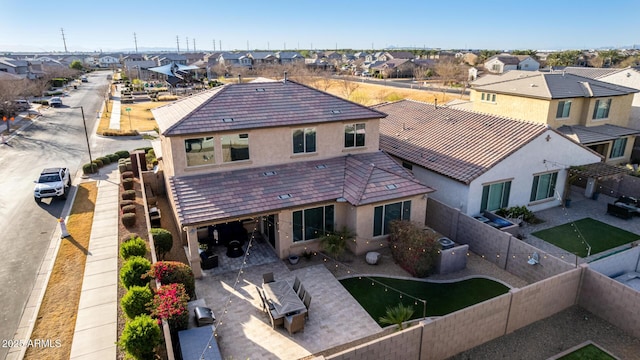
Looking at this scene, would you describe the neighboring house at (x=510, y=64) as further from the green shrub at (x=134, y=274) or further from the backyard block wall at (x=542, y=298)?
the green shrub at (x=134, y=274)

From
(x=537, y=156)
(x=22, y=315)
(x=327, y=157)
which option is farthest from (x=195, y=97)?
(x=537, y=156)

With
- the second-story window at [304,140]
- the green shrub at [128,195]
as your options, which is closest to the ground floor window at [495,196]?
the second-story window at [304,140]

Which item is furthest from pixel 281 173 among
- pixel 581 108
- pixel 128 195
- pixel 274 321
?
pixel 581 108

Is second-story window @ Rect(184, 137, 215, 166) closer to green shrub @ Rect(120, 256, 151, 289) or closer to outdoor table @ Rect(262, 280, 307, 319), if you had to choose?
green shrub @ Rect(120, 256, 151, 289)

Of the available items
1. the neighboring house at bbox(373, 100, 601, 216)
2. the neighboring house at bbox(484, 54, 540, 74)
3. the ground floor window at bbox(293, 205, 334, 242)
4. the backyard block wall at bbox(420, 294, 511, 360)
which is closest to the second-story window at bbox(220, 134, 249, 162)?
the ground floor window at bbox(293, 205, 334, 242)

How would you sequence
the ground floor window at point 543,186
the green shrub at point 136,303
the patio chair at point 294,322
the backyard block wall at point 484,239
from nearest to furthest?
the green shrub at point 136,303 → the patio chair at point 294,322 → the backyard block wall at point 484,239 → the ground floor window at point 543,186

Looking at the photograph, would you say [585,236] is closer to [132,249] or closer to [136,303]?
[136,303]

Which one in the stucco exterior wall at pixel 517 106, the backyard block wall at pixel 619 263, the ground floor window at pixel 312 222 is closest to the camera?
the backyard block wall at pixel 619 263
